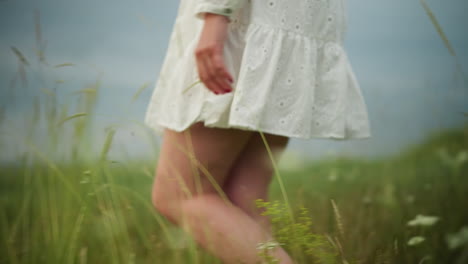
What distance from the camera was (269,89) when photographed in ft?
2.79

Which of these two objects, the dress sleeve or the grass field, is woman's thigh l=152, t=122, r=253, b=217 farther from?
the dress sleeve

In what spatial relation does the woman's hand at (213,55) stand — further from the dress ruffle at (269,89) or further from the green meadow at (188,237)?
the green meadow at (188,237)

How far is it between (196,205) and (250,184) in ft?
0.72

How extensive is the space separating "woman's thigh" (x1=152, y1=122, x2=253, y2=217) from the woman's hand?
0.13 metres

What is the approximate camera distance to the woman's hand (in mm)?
792

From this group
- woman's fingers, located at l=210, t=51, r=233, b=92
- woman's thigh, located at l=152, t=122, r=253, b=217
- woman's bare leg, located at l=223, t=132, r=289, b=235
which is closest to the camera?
woman's fingers, located at l=210, t=51, r=233, b=92

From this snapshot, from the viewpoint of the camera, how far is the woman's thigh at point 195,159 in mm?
899

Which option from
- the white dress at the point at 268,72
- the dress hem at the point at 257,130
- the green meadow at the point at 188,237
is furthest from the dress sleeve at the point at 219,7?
the green meadow at the point at 188,237

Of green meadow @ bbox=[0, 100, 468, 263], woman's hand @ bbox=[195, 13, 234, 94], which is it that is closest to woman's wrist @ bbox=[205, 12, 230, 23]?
woman's hand @ bbox=[195, 13, 234, 94]

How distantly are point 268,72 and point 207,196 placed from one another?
32cm

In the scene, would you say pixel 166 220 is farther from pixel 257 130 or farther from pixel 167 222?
pixel 257 130

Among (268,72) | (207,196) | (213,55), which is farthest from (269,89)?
(207,196)

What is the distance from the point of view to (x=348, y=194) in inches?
91.5

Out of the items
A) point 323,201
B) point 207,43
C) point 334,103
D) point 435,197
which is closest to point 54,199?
point 207,43
